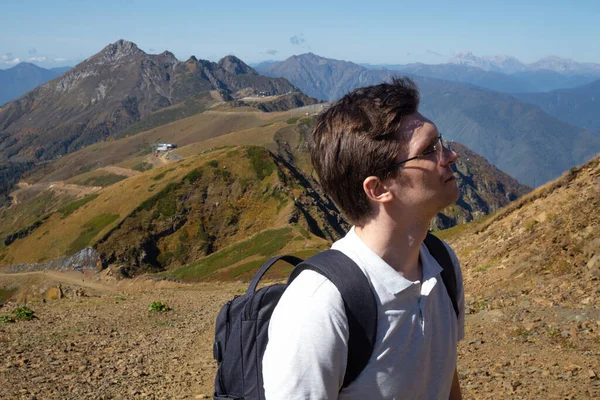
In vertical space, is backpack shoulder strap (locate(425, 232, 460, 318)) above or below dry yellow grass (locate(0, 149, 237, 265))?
above

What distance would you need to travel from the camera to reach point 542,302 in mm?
10922

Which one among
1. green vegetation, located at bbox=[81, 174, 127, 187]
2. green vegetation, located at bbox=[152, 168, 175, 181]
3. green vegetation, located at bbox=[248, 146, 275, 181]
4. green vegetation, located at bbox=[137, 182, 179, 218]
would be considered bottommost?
green vegetation, located at bbox=[81, 174, 127, 187]

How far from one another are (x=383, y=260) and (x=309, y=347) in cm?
73

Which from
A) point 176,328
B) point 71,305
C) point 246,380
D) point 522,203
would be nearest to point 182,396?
point 176,328

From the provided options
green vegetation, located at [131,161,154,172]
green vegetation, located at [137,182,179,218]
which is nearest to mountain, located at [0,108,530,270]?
green vegetation, located at [137,182,179,218]

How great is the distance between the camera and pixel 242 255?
4688 centimetres

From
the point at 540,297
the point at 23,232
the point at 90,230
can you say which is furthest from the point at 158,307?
the point at 23,232

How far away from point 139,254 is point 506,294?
2282 inches

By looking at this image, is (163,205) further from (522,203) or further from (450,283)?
(450,283)

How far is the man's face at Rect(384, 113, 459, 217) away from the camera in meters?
3.04

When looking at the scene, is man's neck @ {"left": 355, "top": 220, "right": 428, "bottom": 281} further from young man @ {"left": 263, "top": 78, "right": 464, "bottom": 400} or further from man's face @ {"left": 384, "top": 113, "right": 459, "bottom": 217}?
man's face @ {"left": 384, "top": 113, "right": 459, "bottom": 217}

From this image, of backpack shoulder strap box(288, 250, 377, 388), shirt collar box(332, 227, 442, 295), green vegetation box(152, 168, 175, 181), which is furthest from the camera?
green vegetation box(152, 168, 175, 181)

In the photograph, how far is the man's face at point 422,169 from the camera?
304 cm

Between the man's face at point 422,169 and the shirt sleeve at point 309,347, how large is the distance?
2.72ft
